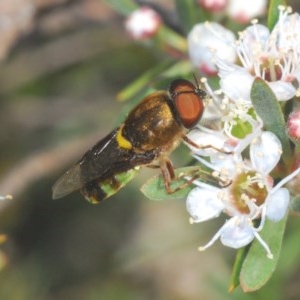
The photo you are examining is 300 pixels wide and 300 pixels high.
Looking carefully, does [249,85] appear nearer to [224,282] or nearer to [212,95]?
[212,95]

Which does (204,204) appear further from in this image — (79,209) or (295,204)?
(79,209)

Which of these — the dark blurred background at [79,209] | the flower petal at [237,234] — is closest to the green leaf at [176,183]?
the flower petal at [237,234]

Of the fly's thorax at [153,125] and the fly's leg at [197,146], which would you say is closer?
the fly's leg at [197,146]

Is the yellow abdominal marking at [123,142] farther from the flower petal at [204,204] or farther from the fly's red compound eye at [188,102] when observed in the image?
the flower petal at [204,204]

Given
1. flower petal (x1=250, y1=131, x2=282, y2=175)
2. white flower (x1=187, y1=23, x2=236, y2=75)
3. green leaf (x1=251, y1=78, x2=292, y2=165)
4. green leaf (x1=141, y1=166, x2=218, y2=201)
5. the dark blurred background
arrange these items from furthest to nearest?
the dark blurred background < white flower (x1=187, y1=23, x2=236, y2=75) < green leaf (x1=141, y1=166, x2=218, y2=201) < flower petal (x1=250, y1=131, x2=282, y2=175) < green leaf (x1=251, y1=78, x2=292, y2=165)

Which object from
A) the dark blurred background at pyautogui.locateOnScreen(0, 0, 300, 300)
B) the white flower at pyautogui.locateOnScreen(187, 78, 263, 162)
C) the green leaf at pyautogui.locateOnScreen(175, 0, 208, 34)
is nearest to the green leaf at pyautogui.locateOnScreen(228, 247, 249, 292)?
the white flower at pyautogui.locateOnScreen(187, 78, 263, 162)

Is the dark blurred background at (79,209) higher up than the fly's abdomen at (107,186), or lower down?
lower down

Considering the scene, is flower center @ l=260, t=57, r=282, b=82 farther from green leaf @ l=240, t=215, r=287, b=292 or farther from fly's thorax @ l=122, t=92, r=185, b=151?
green leaf @ l=240, t=215, r=287, b=292

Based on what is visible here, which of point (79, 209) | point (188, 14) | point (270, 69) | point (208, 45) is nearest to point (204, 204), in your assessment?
point (270, 69)
